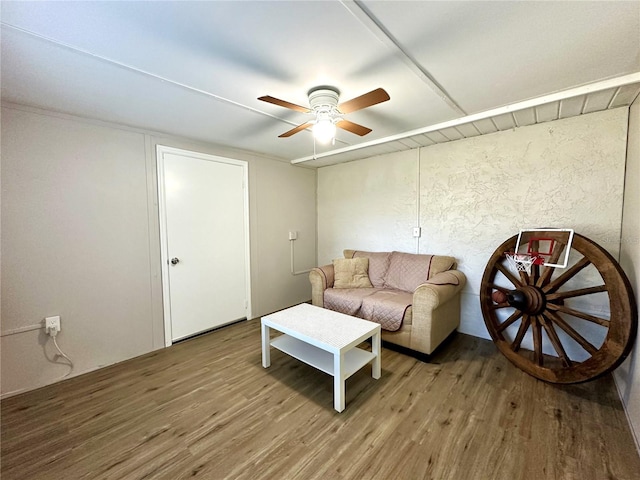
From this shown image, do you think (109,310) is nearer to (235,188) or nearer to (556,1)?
(235,188)

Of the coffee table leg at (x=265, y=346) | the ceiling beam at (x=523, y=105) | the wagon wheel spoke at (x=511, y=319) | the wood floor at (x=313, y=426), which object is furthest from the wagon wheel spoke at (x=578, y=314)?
the coffee table leg at (x=265, y=346)

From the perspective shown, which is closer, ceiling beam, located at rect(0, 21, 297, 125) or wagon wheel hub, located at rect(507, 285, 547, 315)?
ceiling beam, located at rect(0, 21, 297, 125)

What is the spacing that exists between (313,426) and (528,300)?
6.61ft

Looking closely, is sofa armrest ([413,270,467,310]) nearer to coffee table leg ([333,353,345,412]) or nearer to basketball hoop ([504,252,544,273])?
basketball hoop ([504,252,544,273])

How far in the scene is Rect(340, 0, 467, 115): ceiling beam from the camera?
3.83ft

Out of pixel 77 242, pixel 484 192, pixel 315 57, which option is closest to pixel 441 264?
pixel 484 192

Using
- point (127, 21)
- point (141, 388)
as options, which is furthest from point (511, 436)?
point (127, 21)

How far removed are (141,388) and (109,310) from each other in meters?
0.84

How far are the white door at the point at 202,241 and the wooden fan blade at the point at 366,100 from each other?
79.2 inches

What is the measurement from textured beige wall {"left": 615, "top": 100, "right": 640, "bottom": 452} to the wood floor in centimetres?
12

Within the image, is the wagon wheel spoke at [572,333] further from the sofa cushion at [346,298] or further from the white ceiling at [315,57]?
the white ceiling at [315,57]

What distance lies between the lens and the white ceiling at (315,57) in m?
1.20

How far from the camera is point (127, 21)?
1.23 m

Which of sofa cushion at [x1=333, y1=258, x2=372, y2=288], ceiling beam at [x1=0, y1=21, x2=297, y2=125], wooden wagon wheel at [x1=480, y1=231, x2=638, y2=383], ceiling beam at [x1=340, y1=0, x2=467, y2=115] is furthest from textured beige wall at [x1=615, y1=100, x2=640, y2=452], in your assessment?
ceiling beam at [x1=0, y1=21, x2=297, y2=125]
